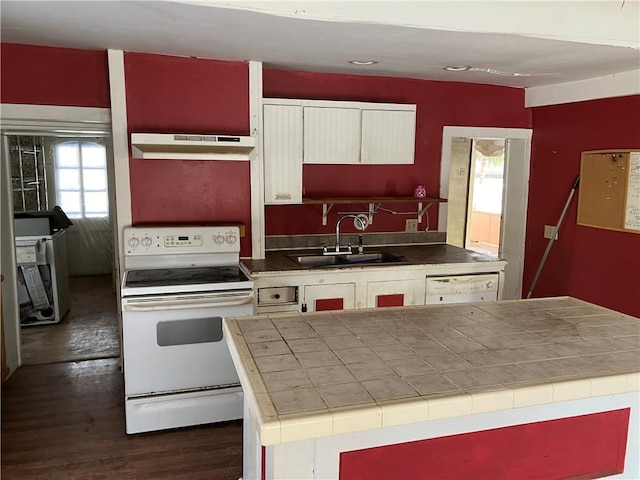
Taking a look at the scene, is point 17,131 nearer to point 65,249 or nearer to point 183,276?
point 183,276

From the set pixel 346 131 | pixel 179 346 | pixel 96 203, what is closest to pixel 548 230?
pixel 346 131

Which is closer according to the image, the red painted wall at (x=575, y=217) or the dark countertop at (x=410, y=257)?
the dark countertop at (x=410, y=257)

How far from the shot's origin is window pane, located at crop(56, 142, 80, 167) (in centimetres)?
625

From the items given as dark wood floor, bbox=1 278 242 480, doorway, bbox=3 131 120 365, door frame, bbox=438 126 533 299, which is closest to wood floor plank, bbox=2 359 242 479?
dark wood floor, bbox=1 278 242 480

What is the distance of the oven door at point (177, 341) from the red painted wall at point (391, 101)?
3.60ft

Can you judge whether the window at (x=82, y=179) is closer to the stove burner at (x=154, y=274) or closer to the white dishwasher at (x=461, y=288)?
the stove burner at (x=154, y=274)

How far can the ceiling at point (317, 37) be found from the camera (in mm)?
2227

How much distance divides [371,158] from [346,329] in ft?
7.07

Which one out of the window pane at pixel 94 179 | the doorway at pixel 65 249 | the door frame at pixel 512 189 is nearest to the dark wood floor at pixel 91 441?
the doorway at pixel 65 249

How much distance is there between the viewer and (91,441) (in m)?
2.82

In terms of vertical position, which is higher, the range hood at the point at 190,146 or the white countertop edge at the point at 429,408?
the range hood at the point at 190,146

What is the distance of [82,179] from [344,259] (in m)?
4.21

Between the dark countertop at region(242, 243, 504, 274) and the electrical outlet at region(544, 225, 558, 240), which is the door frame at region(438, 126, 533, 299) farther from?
the dark countertop at region(242, 243, 504, 274)

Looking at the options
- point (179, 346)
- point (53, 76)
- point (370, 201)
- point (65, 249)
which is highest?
point (53, 76)
